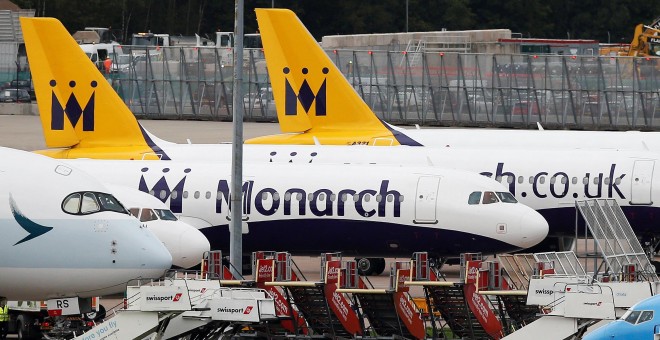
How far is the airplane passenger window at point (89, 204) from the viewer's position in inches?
1048

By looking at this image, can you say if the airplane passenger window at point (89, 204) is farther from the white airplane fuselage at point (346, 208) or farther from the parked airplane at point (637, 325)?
the white airplane fuselage at point (346, 208)

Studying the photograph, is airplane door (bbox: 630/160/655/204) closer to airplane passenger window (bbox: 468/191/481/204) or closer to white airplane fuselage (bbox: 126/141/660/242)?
white airplane fuselage (bbox: 126/141/660/242)

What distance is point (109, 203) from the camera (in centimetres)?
2698

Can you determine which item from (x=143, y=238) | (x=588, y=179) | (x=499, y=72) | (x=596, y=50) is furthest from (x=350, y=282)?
(x=596, y=50)

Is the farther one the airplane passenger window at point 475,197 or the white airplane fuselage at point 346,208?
the airplane passenger window at point 475,197

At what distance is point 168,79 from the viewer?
86.2 metres

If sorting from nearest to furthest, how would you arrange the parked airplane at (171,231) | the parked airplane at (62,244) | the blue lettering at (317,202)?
the parked airplane at (62,244) → the parked airplane at (171,231) → the blue lettering at (317,202)

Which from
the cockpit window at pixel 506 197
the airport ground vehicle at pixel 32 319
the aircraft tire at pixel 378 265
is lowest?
the aircraft tire at pixel 378 265

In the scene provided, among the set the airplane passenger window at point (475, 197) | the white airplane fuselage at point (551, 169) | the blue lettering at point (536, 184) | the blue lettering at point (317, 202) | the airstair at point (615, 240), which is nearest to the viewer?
the airstair at point (615, 240)

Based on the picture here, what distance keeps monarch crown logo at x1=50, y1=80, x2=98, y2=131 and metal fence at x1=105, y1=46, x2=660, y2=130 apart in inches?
1374

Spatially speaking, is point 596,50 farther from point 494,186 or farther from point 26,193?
point 26,193

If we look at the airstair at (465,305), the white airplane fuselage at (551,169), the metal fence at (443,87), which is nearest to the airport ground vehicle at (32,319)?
the airstair at (465,305)

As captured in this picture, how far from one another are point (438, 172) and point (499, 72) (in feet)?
140

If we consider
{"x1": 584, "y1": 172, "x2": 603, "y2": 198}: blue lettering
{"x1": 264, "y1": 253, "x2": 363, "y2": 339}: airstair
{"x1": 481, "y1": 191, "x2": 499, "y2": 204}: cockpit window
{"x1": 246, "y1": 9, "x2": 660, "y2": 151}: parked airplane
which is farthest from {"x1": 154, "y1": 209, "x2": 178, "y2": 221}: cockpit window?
{"x1": 246, "y1": 9, "x2": 660, "y2": 151}: parked airplane
